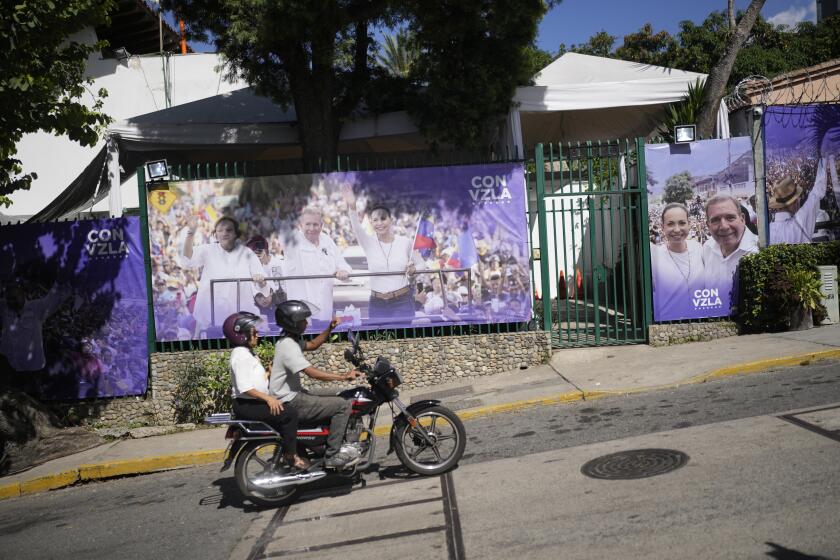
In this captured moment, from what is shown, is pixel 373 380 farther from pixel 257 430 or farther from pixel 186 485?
pixel 186 485

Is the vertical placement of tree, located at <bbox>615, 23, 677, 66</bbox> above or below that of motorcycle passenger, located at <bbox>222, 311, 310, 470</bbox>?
above

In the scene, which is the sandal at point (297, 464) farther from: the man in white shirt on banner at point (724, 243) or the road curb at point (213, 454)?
the man in white shirt on banner at point (724, 243)

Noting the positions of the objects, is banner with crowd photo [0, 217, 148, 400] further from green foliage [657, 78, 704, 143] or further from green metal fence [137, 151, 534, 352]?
→ green foliage [657, 78, 704, 143]

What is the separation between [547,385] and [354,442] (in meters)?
3.99

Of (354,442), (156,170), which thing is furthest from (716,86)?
(354,442)

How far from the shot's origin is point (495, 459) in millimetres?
6957

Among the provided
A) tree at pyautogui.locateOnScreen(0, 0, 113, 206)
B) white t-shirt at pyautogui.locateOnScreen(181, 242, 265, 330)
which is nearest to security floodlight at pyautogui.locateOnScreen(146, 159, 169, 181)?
tree at pyautogui.locateOnScreen(0, 0, 113, 206)

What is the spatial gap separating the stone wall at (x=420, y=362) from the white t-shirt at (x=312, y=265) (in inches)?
33.8

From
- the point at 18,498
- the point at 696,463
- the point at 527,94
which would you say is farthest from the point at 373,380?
the point at 527,94

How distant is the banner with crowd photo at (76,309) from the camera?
11.2 metres

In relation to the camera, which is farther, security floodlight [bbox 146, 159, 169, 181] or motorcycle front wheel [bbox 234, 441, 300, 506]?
security floodlight [bbox 146, 159, 169, 181]

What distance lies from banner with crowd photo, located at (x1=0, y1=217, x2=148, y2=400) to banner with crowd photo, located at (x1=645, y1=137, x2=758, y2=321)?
312 inches

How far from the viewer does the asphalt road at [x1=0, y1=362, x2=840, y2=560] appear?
19.8ft

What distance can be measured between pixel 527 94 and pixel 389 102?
2.50 meters
